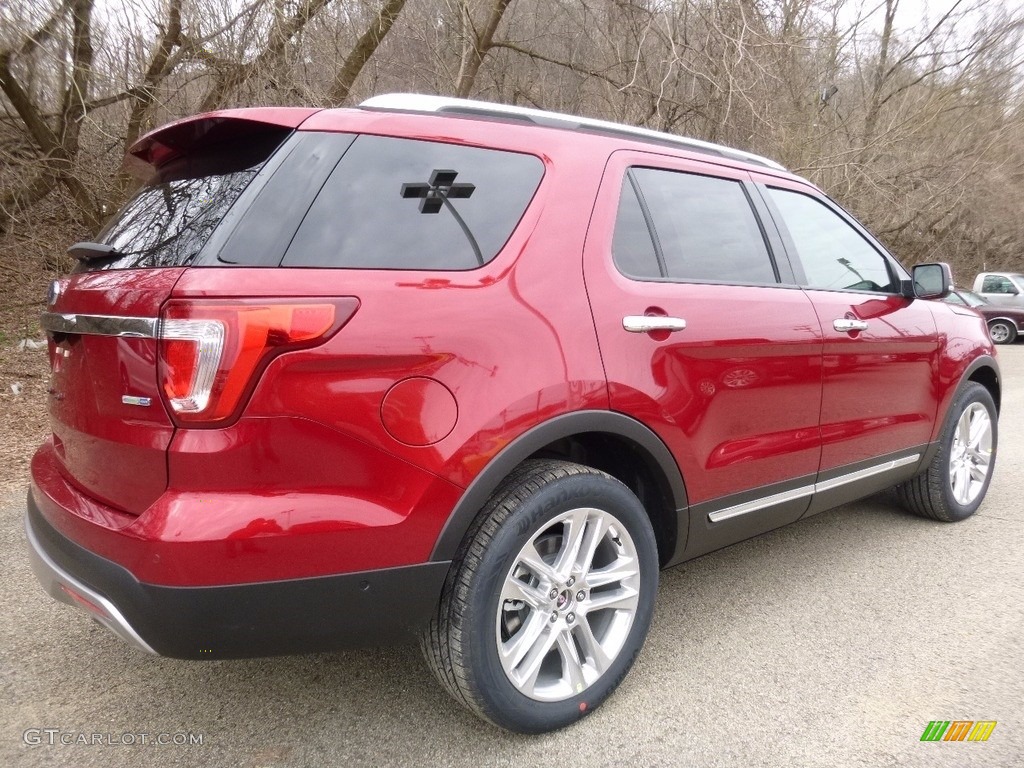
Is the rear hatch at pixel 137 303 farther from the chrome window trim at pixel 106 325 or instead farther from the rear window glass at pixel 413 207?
the rear window glass at pixel 413 207

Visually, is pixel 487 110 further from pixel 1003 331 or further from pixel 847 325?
pixel 1003 331

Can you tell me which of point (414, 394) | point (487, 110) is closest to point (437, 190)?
point (487, 110)

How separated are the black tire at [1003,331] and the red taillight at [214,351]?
63.0 feet

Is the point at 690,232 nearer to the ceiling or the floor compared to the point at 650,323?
nearer to the ceiling

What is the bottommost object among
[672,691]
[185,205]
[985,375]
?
[672,691]

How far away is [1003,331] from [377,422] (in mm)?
19467

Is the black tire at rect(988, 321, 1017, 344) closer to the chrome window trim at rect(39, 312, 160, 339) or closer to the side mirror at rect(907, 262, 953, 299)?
the side mirror at rect(907, 262, 953, 299)

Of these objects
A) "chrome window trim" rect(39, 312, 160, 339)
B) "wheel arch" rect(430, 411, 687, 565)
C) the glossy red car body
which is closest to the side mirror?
the glossy red car body

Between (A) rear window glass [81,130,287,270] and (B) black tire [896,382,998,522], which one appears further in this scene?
(B) black tire [896,382,998,522]

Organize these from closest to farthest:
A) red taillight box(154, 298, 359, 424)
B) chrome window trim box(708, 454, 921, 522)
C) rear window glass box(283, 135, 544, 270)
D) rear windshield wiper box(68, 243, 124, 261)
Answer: red taillight box(154, 298, 359, 424), rear window glass box(283, 135, 544, 270), rear windshield wiper box(68, 243, 124, 261), chrome window trim box(708, 454, 921, 522)

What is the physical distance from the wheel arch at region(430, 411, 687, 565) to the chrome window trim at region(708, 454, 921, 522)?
199mm

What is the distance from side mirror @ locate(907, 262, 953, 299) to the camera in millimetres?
3703

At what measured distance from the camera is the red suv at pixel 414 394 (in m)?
1.75

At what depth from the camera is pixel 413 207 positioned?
80.8 inches
